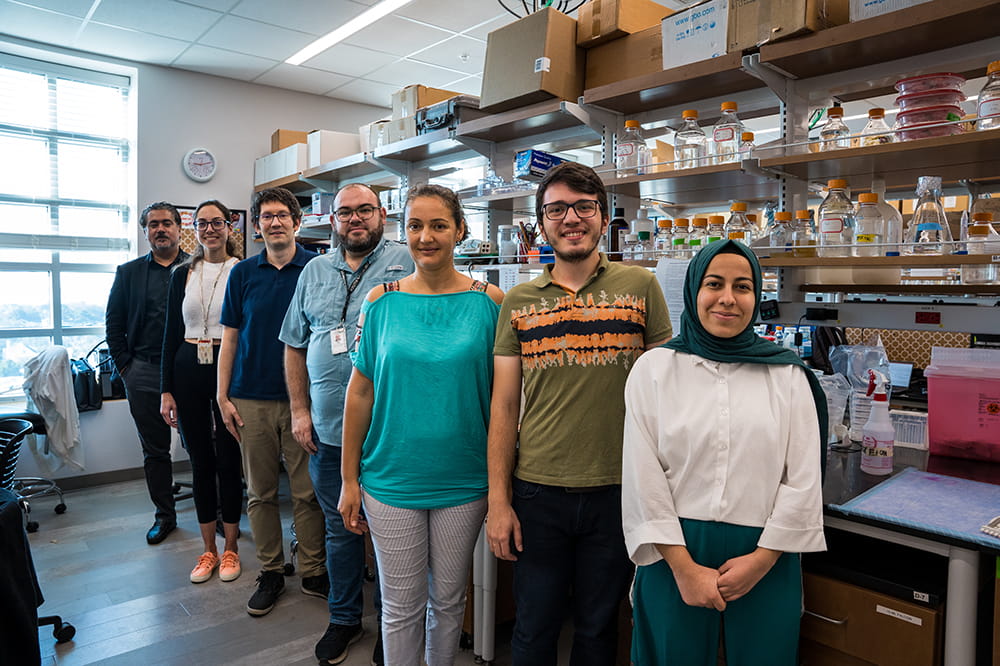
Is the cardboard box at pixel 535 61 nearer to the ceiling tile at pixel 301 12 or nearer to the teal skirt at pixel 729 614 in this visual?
the ceiling tile at pixel 301 12

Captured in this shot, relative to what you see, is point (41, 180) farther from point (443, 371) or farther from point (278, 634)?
point (443, 371)

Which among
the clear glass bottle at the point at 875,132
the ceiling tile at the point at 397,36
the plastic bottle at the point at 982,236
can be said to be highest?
the ceiling tile at the point at 397,36

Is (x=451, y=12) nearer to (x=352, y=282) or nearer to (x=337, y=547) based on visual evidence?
(x=352, y=282)

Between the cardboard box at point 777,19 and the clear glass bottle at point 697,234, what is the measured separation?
580 millimetres

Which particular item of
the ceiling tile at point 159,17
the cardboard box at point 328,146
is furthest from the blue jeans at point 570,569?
the ceiling tile at point 159,17

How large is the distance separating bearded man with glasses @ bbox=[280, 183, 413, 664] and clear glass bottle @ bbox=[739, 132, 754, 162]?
1211mm

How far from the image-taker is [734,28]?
6.79 ft

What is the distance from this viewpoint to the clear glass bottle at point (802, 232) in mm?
2002

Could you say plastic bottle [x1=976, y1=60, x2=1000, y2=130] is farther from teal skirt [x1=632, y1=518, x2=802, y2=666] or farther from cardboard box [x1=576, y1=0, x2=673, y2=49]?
teal skirt [x1=632, y1=518, x2=802, y2=666]

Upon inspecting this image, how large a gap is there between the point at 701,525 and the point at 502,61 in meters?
2.09

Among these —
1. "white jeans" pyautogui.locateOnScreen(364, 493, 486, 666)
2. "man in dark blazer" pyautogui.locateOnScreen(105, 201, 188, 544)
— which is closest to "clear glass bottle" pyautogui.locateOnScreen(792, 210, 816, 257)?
"white jeans" pyautogui.locateOnScreen(364, 493, 486, 666)

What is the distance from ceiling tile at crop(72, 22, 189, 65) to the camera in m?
4.12

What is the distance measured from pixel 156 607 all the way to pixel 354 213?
1906 mm

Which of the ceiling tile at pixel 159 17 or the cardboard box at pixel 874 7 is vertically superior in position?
the ceiling tile at pixel 159 17
